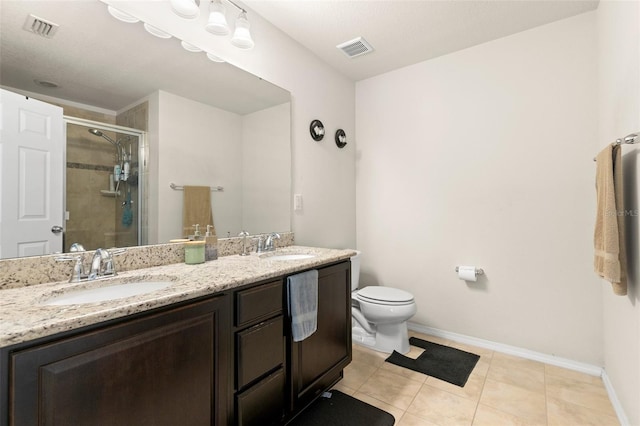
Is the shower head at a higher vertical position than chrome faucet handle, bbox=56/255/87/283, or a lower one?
higher

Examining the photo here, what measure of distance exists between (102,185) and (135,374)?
0.86 m

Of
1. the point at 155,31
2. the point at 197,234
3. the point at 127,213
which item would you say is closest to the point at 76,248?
the point at 127,213

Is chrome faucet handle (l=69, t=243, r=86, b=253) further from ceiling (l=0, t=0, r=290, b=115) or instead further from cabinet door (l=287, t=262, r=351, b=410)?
cabinet door (l=287, t=262, r=351, b=410)

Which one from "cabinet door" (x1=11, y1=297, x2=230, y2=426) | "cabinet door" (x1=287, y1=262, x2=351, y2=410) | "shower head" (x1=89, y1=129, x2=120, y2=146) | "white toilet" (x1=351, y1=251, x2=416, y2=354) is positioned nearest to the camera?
"cabinet door" (x1=11, y1=297, x2=230, y2=426)

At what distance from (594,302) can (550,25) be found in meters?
1.99

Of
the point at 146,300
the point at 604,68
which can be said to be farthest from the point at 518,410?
the point at 604,68

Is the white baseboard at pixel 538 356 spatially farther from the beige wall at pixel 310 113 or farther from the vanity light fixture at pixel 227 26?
the vanity light fixture at pixel 227 26

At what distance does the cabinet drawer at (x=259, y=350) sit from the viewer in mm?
1204

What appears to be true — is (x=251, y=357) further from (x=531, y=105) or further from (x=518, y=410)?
(x=531, y=105)

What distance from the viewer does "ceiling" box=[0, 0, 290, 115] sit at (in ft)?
3.77

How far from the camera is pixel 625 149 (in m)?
1.57

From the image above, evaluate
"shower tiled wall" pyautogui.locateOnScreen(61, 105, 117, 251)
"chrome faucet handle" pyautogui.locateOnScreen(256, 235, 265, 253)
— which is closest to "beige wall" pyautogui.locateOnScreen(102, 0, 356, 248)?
"chrome faucet handle" pyautogui.locateOnScreen(256, 235, 265, 253)

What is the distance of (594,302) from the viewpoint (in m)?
2.02

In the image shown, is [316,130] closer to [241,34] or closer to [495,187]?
[241,34]
